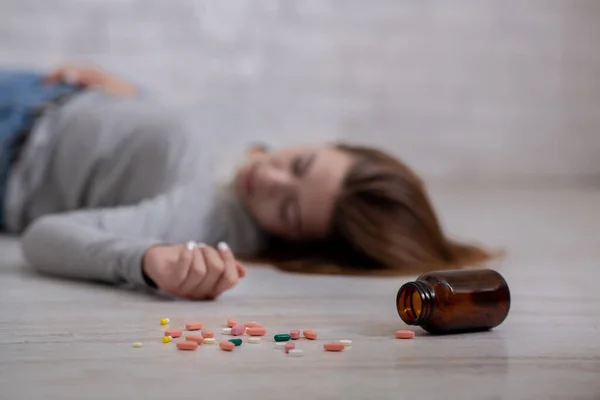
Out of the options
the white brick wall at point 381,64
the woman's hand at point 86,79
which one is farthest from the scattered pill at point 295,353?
the white brick wall at point 381,64

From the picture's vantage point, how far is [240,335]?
44.3 inches

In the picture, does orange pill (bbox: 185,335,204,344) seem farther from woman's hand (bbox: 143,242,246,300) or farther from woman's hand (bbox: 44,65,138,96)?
woman's hand (bbox: 44,65,138,96)

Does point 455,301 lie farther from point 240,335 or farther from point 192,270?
point 192,270

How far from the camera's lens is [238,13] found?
367 cm

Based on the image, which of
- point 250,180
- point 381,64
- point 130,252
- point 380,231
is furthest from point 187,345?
point 381,64

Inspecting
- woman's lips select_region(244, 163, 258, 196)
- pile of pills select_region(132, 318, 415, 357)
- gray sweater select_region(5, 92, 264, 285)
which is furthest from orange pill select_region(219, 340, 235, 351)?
woman's lips select_region(244, 163, 258, 196)

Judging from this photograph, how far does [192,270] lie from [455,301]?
1.38 ft

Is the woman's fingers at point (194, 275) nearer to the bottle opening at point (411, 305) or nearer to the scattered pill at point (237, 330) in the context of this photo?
the scattered pill at point (237, 330)

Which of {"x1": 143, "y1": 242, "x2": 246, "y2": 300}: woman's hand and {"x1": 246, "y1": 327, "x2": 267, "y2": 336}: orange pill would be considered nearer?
{"x1": 246, "y1": 327, "x2": 267, "y2": 336}: orange pill

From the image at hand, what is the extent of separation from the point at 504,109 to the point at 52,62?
197 centimetres

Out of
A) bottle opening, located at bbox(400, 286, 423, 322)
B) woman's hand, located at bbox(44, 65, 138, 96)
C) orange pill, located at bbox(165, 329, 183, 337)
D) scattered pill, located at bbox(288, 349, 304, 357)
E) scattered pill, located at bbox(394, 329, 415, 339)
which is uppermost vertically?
woman's hand, located at bbox(44, 65, 138, 96)

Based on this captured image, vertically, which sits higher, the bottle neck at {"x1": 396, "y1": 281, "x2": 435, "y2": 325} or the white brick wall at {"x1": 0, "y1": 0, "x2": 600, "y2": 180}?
the white brick wall at {"x1": 0, "y1": 0, "x2": 600, "y2": 180}

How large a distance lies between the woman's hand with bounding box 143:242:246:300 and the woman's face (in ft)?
1.40

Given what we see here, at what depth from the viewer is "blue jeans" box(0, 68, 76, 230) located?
2.12m
